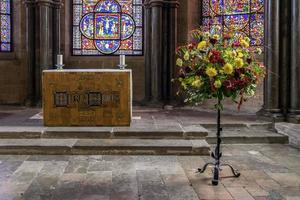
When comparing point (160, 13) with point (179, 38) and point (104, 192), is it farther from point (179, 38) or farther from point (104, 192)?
point (104, 192)

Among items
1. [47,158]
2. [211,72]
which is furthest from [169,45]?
[211,72]

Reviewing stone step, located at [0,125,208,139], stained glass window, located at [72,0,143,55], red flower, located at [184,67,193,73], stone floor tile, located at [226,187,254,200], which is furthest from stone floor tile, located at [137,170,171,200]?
stained glass window, located at [72,0,143,55]

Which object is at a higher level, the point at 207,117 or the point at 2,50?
the point at 2,50

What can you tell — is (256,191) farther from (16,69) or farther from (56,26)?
(16,69)

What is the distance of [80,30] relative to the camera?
1151 cm

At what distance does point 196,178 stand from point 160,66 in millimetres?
6403

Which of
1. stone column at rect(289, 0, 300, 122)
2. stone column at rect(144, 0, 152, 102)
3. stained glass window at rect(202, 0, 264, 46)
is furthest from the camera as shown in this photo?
stone column at rect(144, 0, 152, 102)

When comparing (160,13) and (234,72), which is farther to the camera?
(160,13)

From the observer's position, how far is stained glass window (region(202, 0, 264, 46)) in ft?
34.3

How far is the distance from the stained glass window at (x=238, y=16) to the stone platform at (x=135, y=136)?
3268mm

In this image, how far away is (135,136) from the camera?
6.51 metres

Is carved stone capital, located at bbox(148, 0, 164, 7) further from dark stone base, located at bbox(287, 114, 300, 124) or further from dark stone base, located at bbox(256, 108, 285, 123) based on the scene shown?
dark stone base, located at bbox(287, 114, 300, 124)

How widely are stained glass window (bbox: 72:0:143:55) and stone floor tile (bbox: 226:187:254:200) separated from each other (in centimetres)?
772

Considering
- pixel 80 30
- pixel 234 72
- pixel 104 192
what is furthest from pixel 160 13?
pixel 104 192
